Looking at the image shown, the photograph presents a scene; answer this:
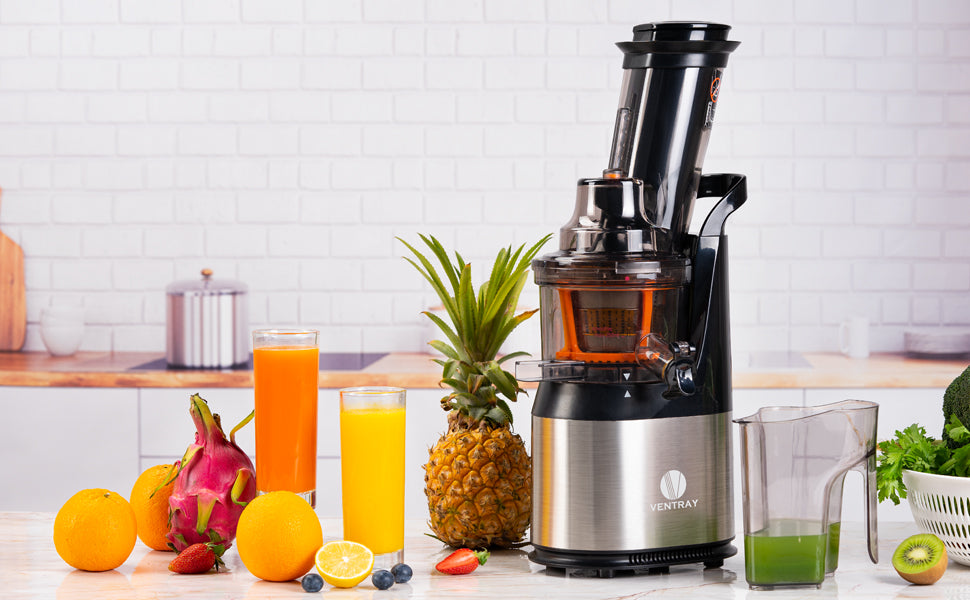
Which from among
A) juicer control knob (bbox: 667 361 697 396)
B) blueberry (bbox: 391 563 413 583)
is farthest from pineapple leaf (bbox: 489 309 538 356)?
blueberry (bbox: 391 563 413 583)

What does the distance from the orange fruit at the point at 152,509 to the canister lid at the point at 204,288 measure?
171cm

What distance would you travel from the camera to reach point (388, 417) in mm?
1289

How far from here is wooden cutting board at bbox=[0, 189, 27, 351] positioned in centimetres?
351

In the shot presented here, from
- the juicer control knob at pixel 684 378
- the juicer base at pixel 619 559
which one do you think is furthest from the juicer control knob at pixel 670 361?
the juicer base at pixel 619 559

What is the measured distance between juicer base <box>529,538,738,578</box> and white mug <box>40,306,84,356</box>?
8.15ft

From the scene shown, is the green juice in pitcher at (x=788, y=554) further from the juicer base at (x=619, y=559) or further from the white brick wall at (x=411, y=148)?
the white brick wall at (x=411, y=148)

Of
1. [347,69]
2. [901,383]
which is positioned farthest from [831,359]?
[347,69]

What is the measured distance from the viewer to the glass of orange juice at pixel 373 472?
128 cm

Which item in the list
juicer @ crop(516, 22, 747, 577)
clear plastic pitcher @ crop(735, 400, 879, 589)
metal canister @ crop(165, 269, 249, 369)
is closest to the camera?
clear plastic pitcher @ crop(735, 400, 879, 589)

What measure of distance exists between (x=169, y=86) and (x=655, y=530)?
282 cm

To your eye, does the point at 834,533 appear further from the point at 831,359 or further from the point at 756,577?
the point at 831,359

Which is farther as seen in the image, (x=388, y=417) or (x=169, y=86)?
(x=169, y=86)

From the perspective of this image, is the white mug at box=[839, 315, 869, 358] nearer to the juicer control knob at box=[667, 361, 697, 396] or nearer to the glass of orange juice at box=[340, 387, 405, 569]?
the juicer control knob at box=[667, 361, 697, 396]

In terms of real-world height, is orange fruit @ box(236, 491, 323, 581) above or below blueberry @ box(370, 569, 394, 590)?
above
